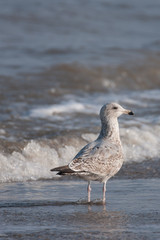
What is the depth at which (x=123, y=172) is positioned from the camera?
7.48 m

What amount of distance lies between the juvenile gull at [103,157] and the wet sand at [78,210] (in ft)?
1.03

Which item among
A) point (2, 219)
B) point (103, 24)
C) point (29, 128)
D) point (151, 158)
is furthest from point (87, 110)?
point (103, 24)

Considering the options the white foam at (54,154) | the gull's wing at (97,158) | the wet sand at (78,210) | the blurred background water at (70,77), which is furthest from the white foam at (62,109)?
the gull's wing at (97,158)

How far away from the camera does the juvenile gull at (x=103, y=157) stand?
561cm

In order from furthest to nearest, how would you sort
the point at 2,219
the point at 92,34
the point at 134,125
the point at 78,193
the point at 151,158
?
the point at 92,34, the point at 134,125, the point at 151,158, the point at 78,193, the point at 2,219

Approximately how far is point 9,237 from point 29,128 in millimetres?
4634

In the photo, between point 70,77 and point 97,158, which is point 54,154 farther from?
point 70,77

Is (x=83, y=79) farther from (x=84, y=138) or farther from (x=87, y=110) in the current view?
(x=84, y=138)

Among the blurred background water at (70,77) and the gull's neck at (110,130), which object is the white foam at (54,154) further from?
the gull's neck at (110,130)

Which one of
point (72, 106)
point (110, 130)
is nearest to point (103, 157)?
point (110, 130)

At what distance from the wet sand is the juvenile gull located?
1.03ft

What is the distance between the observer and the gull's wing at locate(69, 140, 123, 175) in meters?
5.63

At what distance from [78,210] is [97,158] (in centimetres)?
57

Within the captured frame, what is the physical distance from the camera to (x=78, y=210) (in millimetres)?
5668
